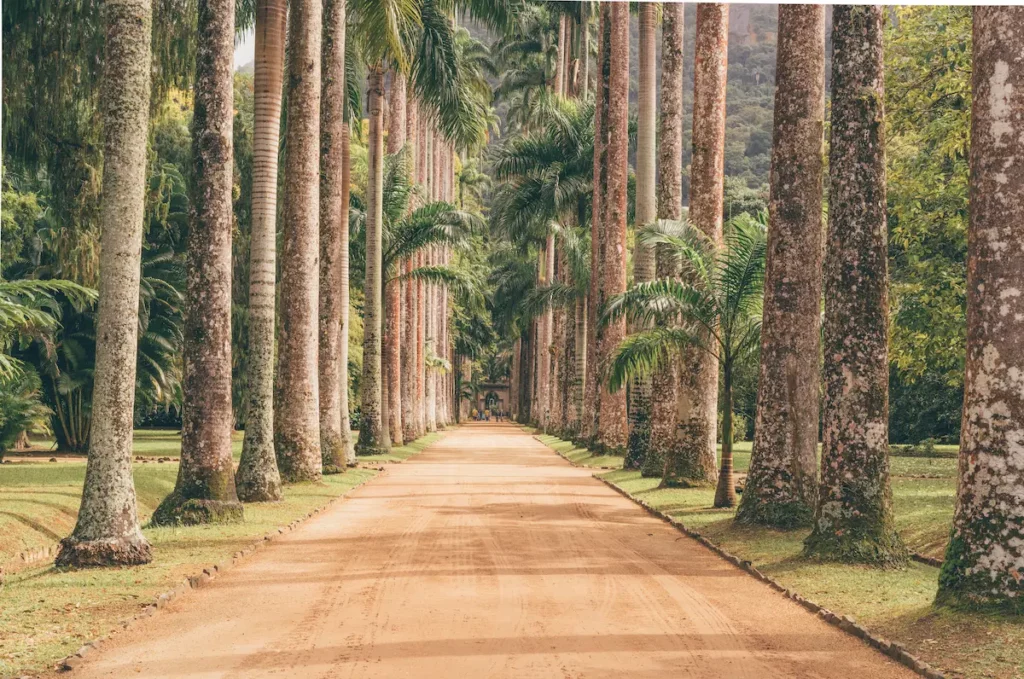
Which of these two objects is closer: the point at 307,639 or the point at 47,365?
the point at 307,639

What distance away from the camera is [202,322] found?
1456 centimetres

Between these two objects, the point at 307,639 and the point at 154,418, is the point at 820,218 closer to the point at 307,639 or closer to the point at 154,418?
the point at 307,639

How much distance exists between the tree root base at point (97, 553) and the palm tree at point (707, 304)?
8.02 m

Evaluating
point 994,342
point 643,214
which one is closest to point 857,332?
point 994,342

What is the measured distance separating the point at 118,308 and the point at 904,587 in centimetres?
775

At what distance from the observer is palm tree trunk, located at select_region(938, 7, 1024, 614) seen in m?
8.34

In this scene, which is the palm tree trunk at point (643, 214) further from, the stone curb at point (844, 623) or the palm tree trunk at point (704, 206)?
the stone curb at point (844, 623)

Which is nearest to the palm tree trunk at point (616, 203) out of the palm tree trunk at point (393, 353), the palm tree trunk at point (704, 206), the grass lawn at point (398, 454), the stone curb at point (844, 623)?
the grass lawn at point (398, 454)

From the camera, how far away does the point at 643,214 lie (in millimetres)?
26234

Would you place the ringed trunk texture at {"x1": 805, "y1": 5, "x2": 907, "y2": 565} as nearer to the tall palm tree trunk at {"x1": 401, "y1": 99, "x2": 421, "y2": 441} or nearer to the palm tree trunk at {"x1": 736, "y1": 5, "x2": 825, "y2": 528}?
the palm tree trunk at {"x1": 736, "y1": 5, "x2": 825, "y2": 528}

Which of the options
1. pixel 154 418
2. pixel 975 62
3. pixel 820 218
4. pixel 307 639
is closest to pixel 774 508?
pixel 820 218

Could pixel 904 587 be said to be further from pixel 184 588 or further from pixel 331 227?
pixel 331 227

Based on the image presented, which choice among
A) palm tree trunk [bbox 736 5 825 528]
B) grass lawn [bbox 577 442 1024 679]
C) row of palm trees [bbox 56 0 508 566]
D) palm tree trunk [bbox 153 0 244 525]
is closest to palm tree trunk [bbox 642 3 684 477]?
grass lawn [bbox 577 442 1024 679]

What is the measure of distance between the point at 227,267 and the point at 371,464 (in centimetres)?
1395
